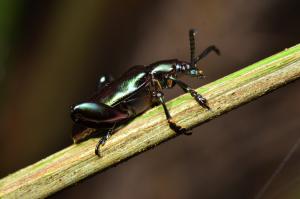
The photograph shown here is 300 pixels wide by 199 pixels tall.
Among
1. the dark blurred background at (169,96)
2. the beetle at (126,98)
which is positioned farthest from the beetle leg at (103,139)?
the dark blurred background at (169,96)

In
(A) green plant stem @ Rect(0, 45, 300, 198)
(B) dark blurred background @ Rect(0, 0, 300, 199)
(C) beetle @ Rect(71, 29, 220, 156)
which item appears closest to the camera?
(A) green plant stem @ Rect(0, 45, 300, 198)

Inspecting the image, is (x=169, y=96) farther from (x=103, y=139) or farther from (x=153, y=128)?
(x=153, y=128)

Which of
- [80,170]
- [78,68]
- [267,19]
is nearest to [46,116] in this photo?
[78,68]

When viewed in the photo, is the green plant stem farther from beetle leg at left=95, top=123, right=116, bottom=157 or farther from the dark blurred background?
the dark blurred background

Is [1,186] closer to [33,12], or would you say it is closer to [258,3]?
[33,12]

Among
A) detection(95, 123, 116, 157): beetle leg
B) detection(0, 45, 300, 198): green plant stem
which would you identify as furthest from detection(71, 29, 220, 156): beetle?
detection(0, 45, 300, 198): green plant stem

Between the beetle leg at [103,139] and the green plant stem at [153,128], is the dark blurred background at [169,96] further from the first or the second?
the green plant stem at [153,128]
